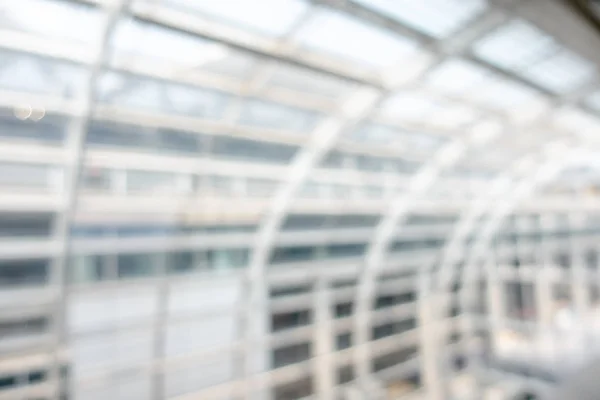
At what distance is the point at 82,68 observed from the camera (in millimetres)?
5543

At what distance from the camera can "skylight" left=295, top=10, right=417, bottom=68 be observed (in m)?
5.92

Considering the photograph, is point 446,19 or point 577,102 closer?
point 446,19

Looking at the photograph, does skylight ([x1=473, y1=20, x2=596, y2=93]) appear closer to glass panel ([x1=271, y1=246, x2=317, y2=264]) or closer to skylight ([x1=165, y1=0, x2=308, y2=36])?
skylight ([x1=165, y1=0, x2=308, y2=36])

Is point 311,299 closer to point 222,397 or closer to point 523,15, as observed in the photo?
point 222,397

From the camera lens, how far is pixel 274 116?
8.20 m

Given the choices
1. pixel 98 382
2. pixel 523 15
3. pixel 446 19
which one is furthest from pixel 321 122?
pixel 98 382

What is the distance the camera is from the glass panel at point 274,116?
25.4 feet

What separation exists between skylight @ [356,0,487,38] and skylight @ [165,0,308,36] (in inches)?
32.8

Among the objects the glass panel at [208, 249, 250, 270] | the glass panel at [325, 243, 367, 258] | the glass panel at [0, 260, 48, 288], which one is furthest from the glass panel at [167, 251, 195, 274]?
the glass panel at [325, 243, 367, 258]

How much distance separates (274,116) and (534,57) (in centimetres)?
444

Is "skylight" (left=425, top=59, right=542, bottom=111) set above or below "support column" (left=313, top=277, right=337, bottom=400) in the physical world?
above

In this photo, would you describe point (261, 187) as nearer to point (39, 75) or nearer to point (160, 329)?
point (160, 329)

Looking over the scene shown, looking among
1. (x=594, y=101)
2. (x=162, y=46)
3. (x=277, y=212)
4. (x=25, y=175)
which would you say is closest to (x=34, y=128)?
(x=25, y=175)

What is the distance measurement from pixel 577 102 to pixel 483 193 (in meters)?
6.37
